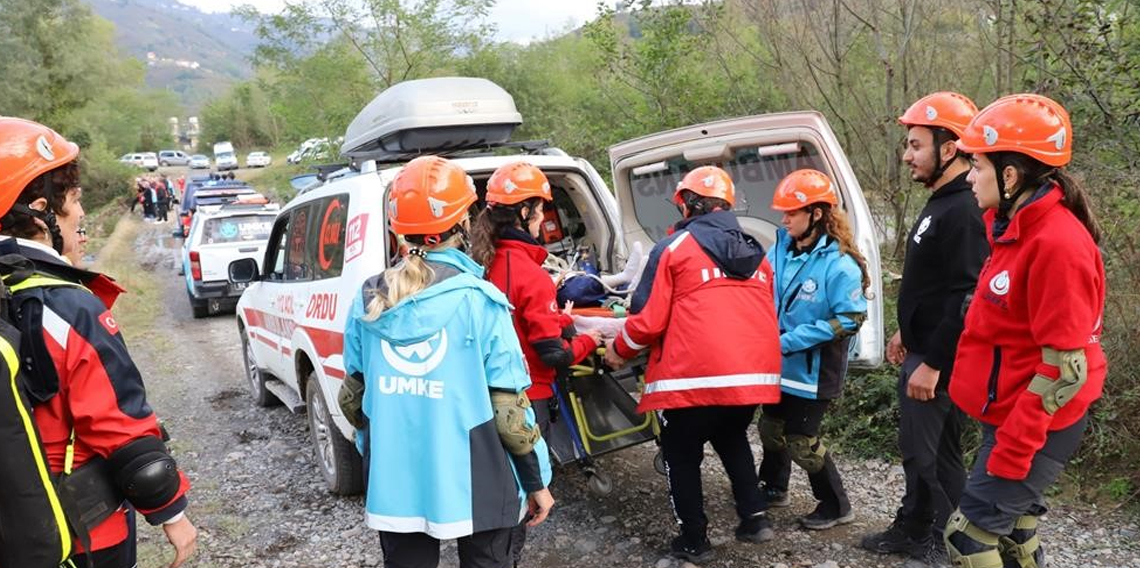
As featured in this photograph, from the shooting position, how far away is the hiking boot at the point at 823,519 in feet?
13.1

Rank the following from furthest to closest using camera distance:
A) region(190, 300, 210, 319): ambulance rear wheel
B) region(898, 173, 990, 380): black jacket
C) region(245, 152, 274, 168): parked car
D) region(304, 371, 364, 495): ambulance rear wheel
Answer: region(245, 152, 274, 168): parked car → region(190, 300, 210, 319): ambulance rear wheel → region(304, 371, 364, 495): ambulance rear wheel → region(898, 173, 990, 380): black jacket

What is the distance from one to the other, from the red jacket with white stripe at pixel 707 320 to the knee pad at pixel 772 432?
0.50 metres

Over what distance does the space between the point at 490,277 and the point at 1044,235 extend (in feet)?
6.78

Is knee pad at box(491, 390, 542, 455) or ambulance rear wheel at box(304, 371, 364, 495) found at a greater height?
knee pad at box(491, 390, 542, 455)

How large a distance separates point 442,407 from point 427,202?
2.10 feet

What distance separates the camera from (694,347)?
3.38 meters

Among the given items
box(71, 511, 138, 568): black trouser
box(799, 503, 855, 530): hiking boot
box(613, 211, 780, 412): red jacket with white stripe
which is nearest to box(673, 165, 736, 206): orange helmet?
box(613, 211, 780, 412): red jacket with white stripe

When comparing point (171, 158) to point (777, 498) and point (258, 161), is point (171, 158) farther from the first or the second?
point (777, 498)

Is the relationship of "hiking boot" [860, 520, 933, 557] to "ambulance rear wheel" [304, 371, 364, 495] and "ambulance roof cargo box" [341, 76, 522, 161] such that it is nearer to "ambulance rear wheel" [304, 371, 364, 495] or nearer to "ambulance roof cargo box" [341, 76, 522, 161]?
"ambulance rear wheel" [304, 371, 364, 495]

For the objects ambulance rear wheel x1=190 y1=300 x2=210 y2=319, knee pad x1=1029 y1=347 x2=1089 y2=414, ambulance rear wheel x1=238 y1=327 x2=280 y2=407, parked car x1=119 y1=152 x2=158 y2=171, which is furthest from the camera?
parked car x1=119 y1=152 x2=158 y2=171

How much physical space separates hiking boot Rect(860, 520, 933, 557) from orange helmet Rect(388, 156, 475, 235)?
2.64 meters

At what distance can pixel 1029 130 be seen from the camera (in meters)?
Answer: 2.44

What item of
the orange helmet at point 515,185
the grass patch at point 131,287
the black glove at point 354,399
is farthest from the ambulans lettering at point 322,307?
the grass patch at point 131,287

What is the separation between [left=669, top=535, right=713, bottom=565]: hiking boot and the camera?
12.1 ft
